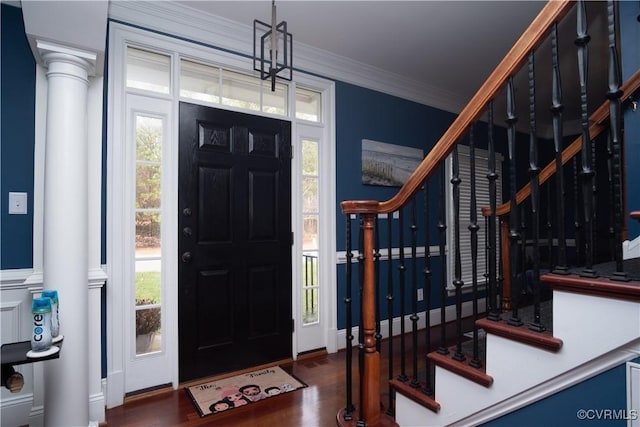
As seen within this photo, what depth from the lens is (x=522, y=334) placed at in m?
1.17

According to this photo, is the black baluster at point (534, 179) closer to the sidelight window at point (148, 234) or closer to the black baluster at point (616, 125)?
the black baluster at point (616, 125)

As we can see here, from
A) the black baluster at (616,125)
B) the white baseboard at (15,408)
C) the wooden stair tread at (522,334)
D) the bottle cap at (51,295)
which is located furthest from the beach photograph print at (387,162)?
the white baseboard at (15,408)

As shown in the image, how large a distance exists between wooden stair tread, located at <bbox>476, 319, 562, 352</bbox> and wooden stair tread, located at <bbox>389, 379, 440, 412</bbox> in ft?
1.48

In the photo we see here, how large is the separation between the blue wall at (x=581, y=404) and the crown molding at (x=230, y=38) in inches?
112

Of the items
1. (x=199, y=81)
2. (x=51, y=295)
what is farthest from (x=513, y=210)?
(x=199, y=81)

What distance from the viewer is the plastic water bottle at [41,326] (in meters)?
1.59

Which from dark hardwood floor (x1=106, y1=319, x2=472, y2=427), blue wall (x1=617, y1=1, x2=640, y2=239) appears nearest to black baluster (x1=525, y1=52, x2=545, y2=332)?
blue wall (x1=617, y1=1, x2=640, y2=239)

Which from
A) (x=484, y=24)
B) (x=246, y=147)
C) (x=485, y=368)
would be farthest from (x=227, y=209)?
(x=484, y=24)

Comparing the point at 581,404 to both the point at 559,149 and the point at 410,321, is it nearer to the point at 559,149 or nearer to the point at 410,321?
the point at 559,149

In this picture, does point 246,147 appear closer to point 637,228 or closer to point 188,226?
point 188,226

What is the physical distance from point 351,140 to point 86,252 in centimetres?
239

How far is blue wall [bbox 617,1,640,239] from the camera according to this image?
1851mm

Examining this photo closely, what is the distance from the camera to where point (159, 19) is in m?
2.44

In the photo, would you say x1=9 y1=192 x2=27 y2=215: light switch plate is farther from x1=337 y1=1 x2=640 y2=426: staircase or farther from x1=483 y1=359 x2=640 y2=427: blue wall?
x1=483 y1=359 x2=640 y2=427: blue wall
